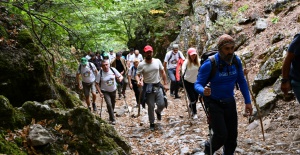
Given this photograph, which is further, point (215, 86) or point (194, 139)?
point (194, 139)

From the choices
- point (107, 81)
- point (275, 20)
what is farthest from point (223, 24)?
point (107, 81)

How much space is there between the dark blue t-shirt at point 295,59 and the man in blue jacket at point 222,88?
28.5 inches

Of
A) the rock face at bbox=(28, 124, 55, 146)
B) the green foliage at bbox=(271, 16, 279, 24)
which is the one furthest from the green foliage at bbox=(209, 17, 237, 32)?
the rock face at bbox=(28, 124, 55, 146)

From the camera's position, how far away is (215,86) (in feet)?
15.3

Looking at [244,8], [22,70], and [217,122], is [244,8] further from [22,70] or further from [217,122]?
[22,70]

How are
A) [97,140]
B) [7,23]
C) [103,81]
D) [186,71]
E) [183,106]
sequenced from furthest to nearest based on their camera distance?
[183,106] → [103,81] → [186,71] → [7,23] → [97,140]

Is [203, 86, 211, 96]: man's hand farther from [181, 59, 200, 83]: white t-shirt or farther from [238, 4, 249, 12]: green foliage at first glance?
[238, 4, 249, 12]: green foliage

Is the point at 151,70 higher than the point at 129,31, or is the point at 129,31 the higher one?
the point at 129,31

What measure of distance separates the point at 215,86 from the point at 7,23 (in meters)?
3.87

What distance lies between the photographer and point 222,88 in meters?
4.63

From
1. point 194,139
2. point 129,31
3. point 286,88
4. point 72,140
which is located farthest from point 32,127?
point 129,31

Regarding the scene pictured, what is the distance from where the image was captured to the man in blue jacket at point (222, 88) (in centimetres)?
451

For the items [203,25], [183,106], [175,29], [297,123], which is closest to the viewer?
[297,123]

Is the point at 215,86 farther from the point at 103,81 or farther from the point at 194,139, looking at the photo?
the point at 103,81
